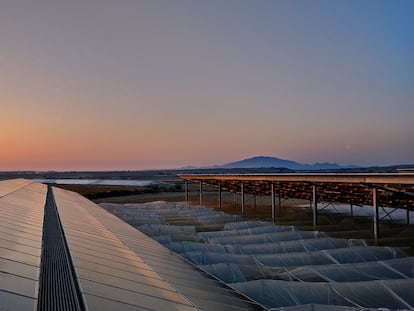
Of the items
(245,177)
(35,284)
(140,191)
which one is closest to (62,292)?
(35,284)

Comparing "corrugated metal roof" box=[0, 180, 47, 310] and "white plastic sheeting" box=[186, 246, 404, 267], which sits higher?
→ "corrugated metal roof" box=[0, 180, 47, 310]

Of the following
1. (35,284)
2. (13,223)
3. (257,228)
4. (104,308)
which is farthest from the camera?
(257,228)

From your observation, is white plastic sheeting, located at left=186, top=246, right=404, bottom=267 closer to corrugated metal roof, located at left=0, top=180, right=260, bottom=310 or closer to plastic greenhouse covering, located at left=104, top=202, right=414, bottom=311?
plastic greenhouse covering, located at left=104, top=202, right=414, bottom=311

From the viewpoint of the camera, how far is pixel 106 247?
11328 mm

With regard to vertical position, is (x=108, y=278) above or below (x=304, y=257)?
above

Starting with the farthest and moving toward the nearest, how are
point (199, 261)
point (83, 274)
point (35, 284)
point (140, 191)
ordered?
1. point (140, 191)
2. point (199, 261)
3. point (83, 274)
4. point (35, 284)

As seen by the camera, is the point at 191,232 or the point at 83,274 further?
the point at 191,232

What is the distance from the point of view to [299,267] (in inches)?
598

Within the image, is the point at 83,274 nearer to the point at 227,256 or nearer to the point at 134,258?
the point at 134,258

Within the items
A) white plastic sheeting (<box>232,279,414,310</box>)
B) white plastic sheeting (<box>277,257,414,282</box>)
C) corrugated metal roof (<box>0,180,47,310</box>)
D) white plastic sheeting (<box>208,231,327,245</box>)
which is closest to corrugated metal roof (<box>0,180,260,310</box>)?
corrugated metal roof (<box>0,180,47,310</box>)

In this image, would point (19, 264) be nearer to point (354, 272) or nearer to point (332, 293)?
point (332, 293)

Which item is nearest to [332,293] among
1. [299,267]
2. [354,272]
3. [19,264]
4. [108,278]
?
[299,267]

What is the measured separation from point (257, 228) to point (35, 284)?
65.9ft

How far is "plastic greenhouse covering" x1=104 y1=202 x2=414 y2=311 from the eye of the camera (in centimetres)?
1201
